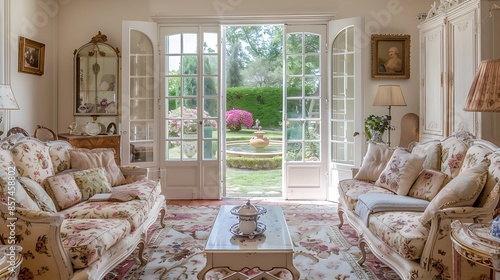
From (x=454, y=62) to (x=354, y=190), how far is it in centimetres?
168

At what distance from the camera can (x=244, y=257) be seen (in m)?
2.37

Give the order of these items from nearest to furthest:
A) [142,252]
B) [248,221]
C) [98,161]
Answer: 1. [248,221]
2. [142,252]
3. [98,161]

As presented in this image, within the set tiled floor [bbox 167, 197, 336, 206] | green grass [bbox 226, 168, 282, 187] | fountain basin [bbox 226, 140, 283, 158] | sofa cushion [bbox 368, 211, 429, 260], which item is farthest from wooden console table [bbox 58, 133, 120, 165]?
fountain basin [bbox 226, 140, 283, 158]

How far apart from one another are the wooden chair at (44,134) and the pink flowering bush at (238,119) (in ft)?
21.0

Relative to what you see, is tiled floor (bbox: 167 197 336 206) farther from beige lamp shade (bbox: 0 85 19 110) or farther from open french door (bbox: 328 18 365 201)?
beige lamp shade (bbox: 0 85 19 110)

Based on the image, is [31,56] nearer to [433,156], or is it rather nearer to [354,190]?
[354,190]

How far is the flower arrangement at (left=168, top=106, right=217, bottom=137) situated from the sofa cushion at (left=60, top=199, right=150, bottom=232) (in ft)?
7.94

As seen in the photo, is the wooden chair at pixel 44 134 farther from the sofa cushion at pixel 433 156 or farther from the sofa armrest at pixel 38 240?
the sofa cushion at pixel 433 156

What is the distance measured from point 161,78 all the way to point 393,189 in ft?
11.4

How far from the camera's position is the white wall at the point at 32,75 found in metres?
4.72

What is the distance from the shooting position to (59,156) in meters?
3.68

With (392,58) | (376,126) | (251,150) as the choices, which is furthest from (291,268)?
(251,150)

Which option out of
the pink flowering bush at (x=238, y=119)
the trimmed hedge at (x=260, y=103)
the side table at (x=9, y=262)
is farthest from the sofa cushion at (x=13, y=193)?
the trimmed hedge at (x=260, y=103)

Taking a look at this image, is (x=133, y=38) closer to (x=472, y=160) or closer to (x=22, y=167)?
(x=22, y=167)
